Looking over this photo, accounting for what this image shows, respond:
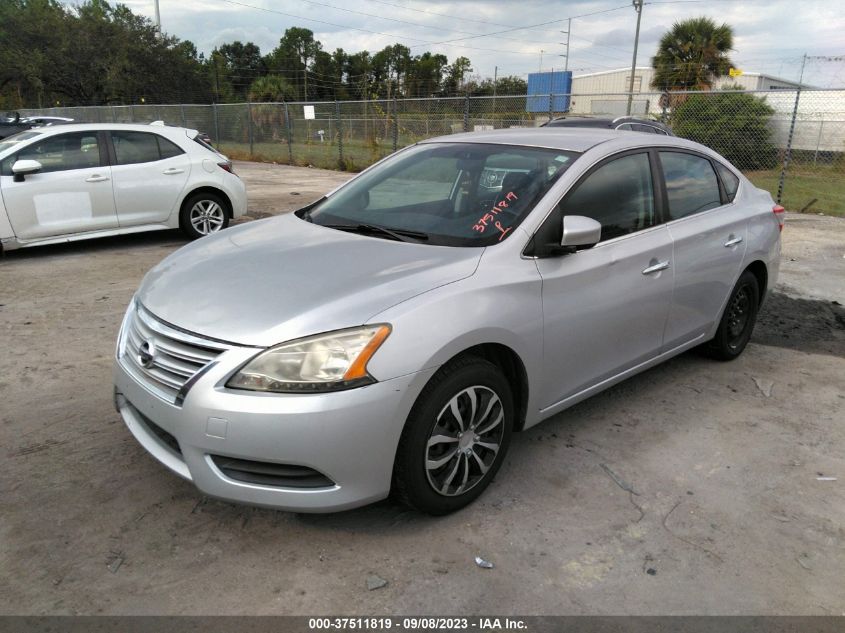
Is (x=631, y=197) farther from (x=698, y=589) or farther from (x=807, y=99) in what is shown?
(x=807, y=99)

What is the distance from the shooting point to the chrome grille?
2.53 m

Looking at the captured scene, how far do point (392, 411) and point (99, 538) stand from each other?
137cm

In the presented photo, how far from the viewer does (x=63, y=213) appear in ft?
25.1

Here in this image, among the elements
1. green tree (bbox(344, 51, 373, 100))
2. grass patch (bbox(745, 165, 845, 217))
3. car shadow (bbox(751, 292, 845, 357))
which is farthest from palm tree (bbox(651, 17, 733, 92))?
green tree (bbox(344, 51, 373, 100))

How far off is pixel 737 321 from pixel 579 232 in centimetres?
234

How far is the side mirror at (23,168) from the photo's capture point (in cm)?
718

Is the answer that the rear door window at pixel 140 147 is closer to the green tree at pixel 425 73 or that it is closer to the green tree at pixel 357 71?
the green tree at pixel 425 73

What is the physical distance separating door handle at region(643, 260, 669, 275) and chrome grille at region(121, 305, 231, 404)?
231 centimetres

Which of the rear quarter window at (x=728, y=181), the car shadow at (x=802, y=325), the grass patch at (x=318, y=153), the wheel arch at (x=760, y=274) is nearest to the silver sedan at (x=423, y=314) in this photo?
the rear quarter window at (x=728, y=181)

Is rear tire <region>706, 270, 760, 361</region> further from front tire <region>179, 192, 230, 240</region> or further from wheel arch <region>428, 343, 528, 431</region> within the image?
front tire <region>179, 192, 230, 240</region>

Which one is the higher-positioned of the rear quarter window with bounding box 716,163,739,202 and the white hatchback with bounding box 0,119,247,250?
the rear quarter window with bounding box 716,163,739,202

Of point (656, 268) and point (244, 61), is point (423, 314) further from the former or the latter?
point (244, 61)

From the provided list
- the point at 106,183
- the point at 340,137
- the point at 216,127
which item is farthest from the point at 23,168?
the point at 216,127

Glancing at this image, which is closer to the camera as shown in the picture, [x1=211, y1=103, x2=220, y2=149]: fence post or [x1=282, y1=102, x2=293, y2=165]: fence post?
[x1=282, y1=102, x2=293, y2=165]: fence post
